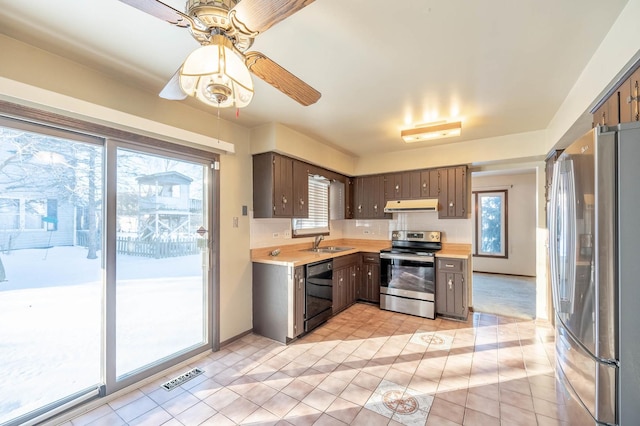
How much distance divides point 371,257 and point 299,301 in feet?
5.65

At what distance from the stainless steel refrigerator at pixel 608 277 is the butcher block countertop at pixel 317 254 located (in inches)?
92.7

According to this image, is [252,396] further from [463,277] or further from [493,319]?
[493,319]

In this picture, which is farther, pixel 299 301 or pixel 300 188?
pixel 300 188

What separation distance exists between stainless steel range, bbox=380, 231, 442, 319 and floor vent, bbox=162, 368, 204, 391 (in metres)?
2.64

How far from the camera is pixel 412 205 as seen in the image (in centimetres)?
433

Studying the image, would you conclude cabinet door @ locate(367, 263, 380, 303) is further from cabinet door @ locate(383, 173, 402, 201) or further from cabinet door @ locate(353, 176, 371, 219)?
cabinet door @ locate(383, 173, 402, 201)

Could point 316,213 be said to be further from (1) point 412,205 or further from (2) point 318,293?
(1) point 412,205

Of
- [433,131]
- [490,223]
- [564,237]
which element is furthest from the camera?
[490,223]

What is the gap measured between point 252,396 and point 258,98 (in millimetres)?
2545

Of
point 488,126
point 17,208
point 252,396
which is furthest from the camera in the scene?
point 488,126

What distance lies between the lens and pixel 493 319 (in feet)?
12.4

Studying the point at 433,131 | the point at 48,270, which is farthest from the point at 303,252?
the point at 48,270

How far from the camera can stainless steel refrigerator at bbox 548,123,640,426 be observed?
1151mm

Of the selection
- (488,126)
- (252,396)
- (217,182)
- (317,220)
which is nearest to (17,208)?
(217,182)
